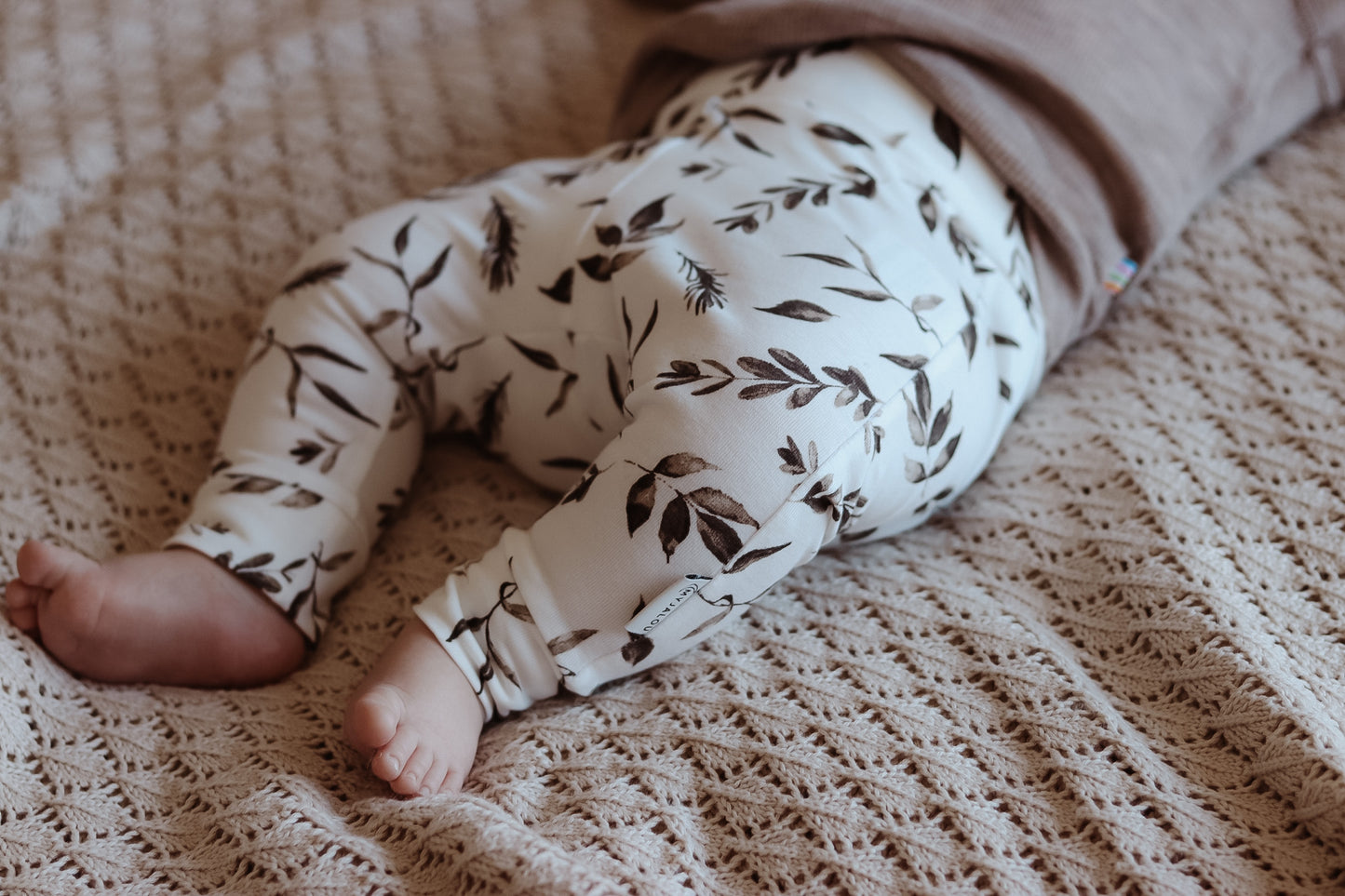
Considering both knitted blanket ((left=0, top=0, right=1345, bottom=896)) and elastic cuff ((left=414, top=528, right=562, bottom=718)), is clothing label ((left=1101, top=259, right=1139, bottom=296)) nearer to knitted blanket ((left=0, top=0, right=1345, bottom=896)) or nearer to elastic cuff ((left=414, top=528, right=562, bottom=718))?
knitted blanket ((left=0, top=0, right=1345, bottom=896))

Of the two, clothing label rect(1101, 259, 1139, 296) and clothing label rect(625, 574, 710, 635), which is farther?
clothing label rect(1101, 259, 1139, 296)

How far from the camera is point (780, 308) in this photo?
29.2 inches

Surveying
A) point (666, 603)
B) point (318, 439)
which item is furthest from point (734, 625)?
point (318, 439)

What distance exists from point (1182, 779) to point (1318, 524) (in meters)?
0.25

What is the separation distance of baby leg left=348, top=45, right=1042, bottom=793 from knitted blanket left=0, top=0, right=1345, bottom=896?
60 mm

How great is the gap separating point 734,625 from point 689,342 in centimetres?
22

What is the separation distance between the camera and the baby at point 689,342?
71cm

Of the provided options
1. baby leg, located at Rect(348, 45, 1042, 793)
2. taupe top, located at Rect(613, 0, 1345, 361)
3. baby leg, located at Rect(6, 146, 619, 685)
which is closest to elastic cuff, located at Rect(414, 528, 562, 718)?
baby leg, located at Rect(348, 45, 1042, 793)

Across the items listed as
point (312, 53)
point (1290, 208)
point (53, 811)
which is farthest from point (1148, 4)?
point (53, 811)

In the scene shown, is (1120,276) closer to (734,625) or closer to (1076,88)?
(1076,88)

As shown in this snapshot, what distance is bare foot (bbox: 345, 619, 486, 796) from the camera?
0.67 metres

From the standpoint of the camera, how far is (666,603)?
→ 2.29ft

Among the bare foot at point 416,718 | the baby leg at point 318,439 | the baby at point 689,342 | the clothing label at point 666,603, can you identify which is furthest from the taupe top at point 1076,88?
the bare foot at point 416,718

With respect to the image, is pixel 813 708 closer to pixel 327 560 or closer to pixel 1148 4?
pixel 327 560
